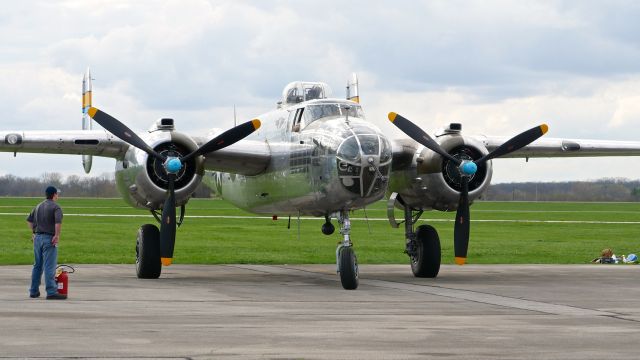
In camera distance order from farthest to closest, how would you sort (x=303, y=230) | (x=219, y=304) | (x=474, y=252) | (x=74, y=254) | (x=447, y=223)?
(x=447, y=223)
(x=303, y=230)
(x=474, y=252)
(x=74, y=254)
(x=219, y=304)

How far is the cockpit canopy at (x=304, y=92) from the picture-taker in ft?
79.6

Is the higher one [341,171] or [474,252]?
[341,171]

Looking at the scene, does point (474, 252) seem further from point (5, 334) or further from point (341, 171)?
point (5, 334)

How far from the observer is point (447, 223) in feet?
217

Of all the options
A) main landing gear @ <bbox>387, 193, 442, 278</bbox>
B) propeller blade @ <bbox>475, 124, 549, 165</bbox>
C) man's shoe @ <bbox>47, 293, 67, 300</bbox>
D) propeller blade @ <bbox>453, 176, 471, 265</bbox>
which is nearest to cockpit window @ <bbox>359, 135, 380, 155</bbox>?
propeller blade @ <bbox>453, 176, 471, 265</bbox>

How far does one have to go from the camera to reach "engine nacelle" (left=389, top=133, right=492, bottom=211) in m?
23.1

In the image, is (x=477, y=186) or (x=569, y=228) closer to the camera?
(x=477, y=186)

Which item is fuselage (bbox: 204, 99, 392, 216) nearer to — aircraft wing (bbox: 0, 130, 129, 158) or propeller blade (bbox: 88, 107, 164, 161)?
propeller blade (bbox: 88, 107, 164, 161)

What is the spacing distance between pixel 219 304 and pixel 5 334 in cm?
508

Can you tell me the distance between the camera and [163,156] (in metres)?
22.0

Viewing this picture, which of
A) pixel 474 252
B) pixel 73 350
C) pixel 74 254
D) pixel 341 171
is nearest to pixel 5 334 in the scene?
pixel 73 350

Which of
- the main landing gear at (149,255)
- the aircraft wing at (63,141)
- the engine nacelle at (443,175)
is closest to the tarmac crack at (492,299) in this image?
the engine nacelle at (443,175)

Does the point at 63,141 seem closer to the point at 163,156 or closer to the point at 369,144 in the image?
the point at 163,156

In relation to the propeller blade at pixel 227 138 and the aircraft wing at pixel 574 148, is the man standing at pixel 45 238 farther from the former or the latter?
the aircraft wing at pixel 574 148
